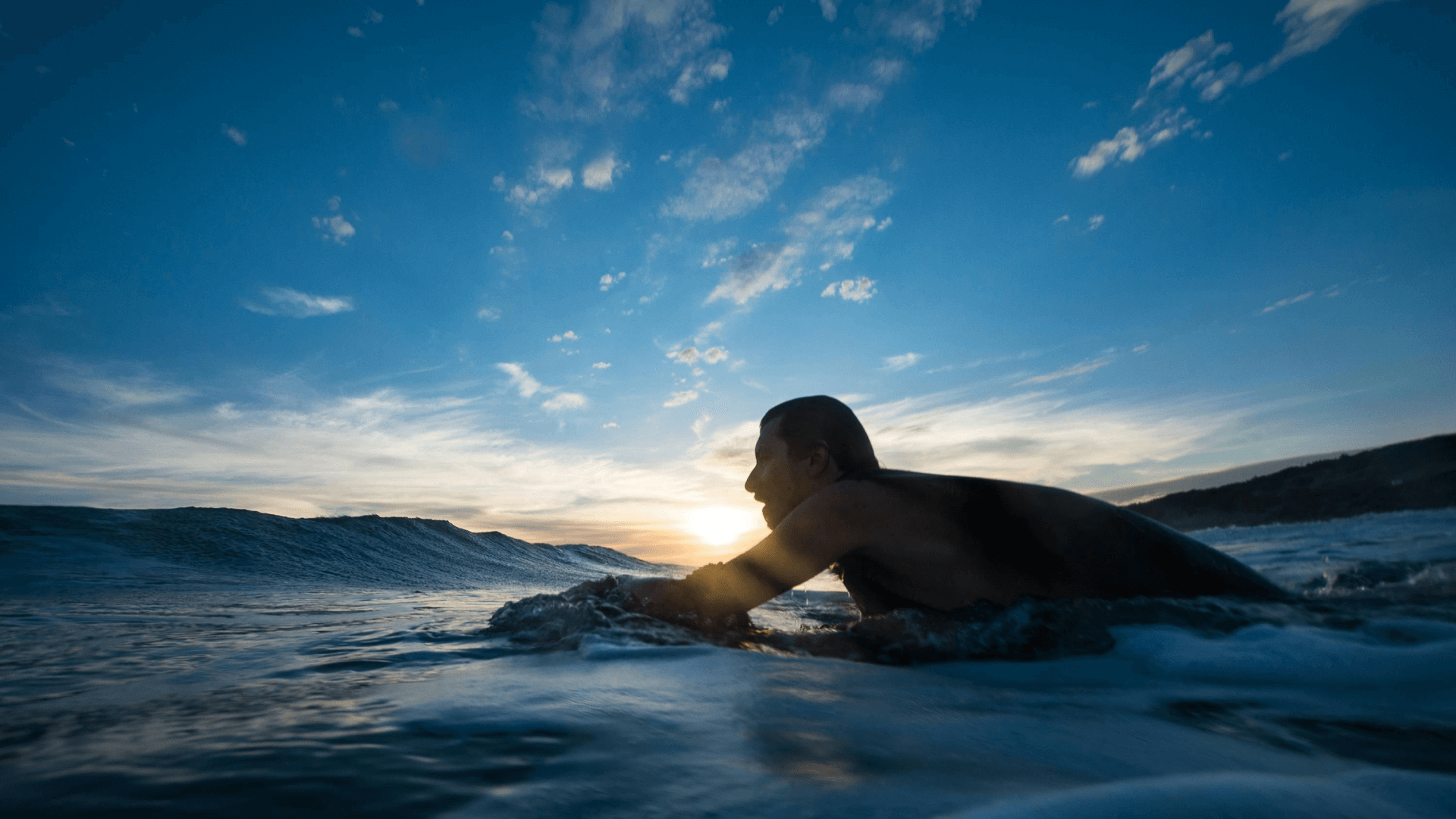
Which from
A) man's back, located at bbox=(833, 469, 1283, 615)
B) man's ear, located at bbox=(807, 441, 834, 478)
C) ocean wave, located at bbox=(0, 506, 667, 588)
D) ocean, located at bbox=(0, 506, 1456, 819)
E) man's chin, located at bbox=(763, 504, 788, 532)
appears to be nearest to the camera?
ocean, located at bbox=(0, 506, 1456, 819)

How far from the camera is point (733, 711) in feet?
4.12

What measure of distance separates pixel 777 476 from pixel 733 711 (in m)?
1.55

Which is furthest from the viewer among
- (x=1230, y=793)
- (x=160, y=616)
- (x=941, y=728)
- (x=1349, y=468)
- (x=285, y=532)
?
(x=1349, y=468)

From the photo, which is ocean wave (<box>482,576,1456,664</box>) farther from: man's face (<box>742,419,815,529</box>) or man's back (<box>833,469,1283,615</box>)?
man's face (<box>742,419,815,529</box>)

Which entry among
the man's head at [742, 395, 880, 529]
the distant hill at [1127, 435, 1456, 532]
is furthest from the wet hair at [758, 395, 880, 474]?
the distant hill at [1127, 435, 1456, 532]

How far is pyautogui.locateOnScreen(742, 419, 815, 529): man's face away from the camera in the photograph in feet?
8.87

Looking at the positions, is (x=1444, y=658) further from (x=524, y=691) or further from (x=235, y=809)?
(x=235, y=809)

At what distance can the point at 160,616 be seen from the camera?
273cm

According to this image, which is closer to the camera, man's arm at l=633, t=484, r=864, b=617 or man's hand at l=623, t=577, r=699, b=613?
man's arm at l=633, t=484, r=864, b=617

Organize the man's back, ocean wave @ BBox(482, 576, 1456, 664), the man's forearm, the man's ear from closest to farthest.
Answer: ocean wave @ BBox(482, 576, 1456, 664), the man's back, the man's forearm, the man's ear

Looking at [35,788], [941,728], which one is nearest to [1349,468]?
[941,728]

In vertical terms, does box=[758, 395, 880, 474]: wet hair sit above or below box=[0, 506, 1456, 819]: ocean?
above

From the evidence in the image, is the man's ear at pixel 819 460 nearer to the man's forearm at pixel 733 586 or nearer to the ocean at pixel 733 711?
the man's forearm at pixel 733 586

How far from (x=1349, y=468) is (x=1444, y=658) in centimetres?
2531
